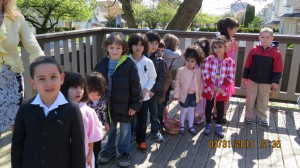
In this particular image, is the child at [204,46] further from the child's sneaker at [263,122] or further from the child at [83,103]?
the child at [83,103]

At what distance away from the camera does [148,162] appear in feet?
10.0

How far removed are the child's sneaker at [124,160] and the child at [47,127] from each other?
1200 mm

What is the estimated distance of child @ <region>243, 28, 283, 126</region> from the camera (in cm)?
380

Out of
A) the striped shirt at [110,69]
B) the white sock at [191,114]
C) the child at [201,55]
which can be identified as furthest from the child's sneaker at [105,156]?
the child at [201,55]

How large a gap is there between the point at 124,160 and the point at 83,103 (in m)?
1.04

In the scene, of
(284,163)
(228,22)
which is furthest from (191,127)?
(228,22)

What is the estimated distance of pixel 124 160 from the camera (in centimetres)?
295

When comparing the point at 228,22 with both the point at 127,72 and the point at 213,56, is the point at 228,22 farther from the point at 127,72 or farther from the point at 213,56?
the point at 127,72

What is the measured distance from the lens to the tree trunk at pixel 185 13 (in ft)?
20.4

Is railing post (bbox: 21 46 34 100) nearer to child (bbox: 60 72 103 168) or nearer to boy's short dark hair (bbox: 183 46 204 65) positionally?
child (bbox: 60 72 103 168)

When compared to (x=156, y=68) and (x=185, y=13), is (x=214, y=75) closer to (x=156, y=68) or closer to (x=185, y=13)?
(x=156, y=68)

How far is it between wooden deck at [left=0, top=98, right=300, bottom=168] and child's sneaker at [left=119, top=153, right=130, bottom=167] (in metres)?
0.09

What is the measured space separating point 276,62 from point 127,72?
2075 millimetres

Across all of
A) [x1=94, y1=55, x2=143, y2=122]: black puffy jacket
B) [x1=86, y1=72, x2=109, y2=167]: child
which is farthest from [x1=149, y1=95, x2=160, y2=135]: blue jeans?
[x1=86, y1=72, x2=109, y2=167]: child
